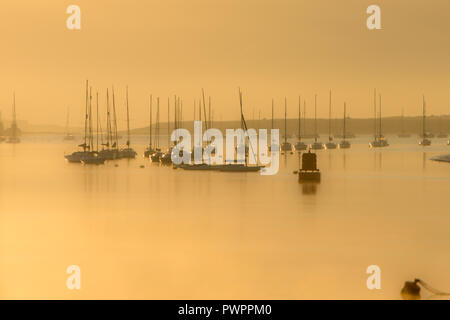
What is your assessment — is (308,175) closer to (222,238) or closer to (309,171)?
(309,171)

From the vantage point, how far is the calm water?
2366 cm

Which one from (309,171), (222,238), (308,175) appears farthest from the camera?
(308,175)

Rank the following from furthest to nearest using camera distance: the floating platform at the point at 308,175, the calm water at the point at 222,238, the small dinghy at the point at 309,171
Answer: the floating platform at the point at 308,175 < the small dinghy at the point at 309,171 < the calm water at the point at 222,238

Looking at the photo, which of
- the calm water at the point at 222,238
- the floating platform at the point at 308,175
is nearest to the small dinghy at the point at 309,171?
the floating platform at the point at 308,175

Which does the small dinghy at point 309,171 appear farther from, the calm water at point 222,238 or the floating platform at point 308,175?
the calm water at point 222,238

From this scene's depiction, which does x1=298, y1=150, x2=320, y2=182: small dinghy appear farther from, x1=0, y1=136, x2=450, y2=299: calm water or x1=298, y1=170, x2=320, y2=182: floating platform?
x1=0, y1=136, x2=450, y2=299: calm water

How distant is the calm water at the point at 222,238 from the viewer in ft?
77.6

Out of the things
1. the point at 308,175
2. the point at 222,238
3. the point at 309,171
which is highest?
the point at 309,171

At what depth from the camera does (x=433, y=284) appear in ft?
76.2

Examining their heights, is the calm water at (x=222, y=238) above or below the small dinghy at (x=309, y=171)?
below

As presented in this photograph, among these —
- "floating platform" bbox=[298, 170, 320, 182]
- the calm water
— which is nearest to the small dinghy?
"floating platform" bbox=[298, 170, 320, 182]

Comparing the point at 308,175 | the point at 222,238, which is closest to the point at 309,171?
the point at 308,175

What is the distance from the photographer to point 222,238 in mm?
34531

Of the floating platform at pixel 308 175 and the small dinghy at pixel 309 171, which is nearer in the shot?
the small dinghy at pixel 309 171
